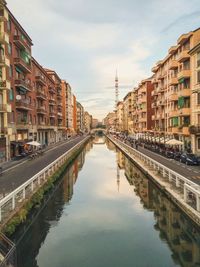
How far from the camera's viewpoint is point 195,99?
43688 millimetres

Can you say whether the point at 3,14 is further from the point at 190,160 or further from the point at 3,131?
the point at 190,160

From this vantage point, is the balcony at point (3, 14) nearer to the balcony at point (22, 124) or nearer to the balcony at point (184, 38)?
the balcony at point (22, 124)

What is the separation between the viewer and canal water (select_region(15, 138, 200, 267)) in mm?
14078

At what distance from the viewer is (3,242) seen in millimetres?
12992

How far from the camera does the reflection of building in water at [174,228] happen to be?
47.1ft

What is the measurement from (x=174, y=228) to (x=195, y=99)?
3000 cm

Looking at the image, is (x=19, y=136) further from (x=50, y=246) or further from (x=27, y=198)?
(x=50, y=246)

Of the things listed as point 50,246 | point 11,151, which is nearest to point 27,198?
point 50,246

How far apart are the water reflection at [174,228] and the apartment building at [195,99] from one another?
1842 cm

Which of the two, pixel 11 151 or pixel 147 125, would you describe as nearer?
pixel 11 151

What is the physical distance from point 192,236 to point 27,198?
448 inches

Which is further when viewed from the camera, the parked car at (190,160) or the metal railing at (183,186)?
the parked car at (190,160)

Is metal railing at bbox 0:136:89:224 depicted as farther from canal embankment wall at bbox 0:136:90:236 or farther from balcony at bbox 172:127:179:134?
balcony at bbox 172:127:179:134

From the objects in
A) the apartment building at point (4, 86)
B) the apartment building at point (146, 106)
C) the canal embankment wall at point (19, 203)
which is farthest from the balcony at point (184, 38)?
the apartment building at point (146, 106)
